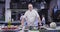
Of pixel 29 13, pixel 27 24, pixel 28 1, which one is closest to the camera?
pixel 27 24

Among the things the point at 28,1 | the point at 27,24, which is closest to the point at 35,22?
the point at 27,24

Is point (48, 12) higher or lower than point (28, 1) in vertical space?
lower

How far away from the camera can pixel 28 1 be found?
347 inches

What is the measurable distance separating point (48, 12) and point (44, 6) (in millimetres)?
426

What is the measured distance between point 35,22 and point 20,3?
5630 millimetres

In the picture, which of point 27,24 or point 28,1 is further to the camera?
point 28,1

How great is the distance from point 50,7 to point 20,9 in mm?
1768

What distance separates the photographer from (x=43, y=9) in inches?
349

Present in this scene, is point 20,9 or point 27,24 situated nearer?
point 27,24

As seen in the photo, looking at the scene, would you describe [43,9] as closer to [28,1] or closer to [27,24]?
[28,1]

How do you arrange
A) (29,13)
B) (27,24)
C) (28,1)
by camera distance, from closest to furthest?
(27,24) < (29,13) < (28,1)

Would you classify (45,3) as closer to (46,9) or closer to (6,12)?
(46,9)

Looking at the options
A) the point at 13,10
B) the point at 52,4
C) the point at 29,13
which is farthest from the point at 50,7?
the point at 29,13

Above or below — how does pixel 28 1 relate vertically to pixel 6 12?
above
